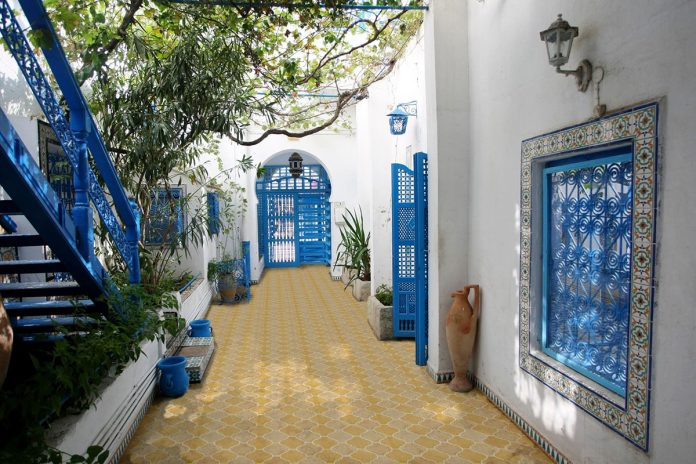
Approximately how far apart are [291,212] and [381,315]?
6718mm

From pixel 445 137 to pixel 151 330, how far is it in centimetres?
292

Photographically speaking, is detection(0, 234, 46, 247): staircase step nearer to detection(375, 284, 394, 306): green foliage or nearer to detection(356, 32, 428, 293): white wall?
detection(375, 284, 394, 306): green foliage

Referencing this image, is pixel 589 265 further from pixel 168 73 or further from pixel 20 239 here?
pixel 168 73

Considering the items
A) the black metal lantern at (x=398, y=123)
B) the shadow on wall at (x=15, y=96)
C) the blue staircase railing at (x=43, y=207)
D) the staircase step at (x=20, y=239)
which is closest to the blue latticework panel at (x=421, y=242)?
the black metal lantern at (x=398, y=123)

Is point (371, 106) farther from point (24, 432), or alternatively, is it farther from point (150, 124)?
point (24, 432)

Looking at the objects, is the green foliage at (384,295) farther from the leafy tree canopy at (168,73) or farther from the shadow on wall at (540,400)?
the shadow on wall at (540,400)

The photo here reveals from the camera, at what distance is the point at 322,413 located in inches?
156

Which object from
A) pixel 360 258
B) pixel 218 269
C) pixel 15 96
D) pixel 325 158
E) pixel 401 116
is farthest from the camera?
pixel 325 158

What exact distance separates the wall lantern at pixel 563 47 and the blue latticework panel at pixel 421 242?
2.01 metres

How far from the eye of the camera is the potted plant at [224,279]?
27.0 ft

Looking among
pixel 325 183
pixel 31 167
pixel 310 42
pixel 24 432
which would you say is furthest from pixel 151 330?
pixel 325 183

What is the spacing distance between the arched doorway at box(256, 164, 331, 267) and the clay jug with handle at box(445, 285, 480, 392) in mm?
8024

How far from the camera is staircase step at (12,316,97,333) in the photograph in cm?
349

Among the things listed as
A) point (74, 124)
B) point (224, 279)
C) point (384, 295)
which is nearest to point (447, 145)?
point (384, 295)
